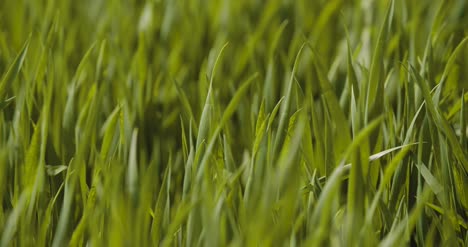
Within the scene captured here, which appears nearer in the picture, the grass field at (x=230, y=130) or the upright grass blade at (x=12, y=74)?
the grass field at (x=230, y=130)

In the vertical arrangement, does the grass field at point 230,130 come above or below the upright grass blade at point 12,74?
below

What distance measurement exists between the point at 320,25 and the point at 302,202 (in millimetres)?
588

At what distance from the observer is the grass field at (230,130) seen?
2.65ft

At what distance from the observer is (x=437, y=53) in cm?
126

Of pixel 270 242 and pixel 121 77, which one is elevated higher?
pixel 121 77

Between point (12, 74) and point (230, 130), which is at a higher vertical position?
point (12, 74)

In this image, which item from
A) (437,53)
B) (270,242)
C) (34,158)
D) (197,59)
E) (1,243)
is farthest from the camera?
(197,59)

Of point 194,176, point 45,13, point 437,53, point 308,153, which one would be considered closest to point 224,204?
point 194,176

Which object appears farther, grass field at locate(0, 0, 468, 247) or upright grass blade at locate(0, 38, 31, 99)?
upright grass blade at locate(0, 38, 31, 99)

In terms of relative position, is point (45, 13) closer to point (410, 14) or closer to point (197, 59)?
point (197, 59)

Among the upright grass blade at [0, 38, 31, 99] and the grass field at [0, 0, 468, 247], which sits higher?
Answer: the upright grass blade at [0, 38, 31, 99]

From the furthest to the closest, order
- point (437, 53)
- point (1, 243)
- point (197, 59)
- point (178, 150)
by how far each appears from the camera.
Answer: point (197, 59) → point (437, 53) → point (178, 150) → point (1, 243)

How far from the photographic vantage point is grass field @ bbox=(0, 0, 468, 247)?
81 cm

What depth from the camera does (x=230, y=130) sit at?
111 centimetres
